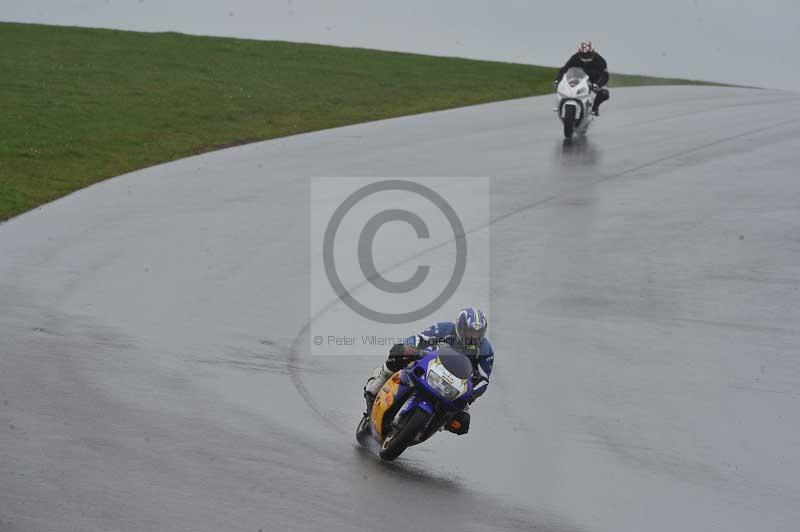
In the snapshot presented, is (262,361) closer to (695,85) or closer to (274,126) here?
(274,126)

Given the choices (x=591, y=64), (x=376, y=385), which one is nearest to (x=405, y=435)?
(x=376, y=385)

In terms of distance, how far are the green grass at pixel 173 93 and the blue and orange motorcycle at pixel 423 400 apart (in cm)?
1071

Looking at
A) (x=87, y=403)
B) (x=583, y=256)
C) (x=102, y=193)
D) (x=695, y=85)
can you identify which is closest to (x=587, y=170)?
(x=583, y=256)

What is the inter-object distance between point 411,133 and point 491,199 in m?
6.98

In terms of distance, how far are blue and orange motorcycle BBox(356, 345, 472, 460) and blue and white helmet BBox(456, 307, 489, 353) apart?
5.8 inches

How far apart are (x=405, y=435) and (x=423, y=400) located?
32 centimetres

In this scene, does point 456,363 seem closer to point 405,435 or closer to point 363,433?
point 405,435

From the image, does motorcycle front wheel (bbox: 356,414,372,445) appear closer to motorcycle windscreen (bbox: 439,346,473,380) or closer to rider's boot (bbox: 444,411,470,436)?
rider's boot (bbox: 444,411,470,436)

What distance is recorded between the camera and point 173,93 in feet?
102

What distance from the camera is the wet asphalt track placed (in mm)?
8703

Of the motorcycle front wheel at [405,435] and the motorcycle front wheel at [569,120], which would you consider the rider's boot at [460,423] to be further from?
the motorcycle front wheel at [569,120]

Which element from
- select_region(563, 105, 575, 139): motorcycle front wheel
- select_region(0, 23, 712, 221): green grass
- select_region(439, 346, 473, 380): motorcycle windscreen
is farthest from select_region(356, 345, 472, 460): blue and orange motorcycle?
select_region(563, 105, 575, 139): motorcycle front wheel

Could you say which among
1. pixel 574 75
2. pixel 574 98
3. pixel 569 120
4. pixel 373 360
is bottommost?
pixel 373 360

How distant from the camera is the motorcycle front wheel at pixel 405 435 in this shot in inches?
371
